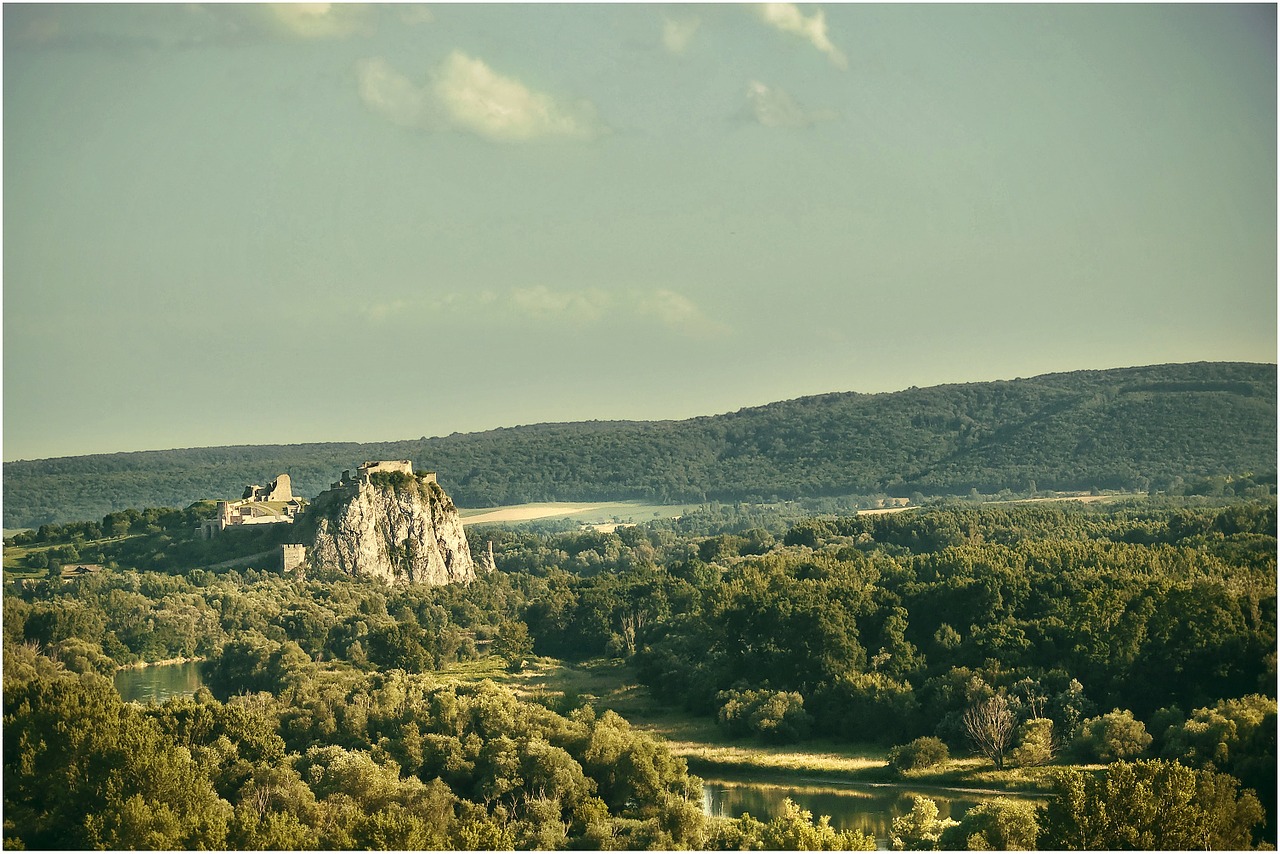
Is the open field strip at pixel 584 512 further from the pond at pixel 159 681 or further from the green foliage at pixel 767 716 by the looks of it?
the green foliage at pixel 767 716

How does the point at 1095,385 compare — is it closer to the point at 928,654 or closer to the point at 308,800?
the point at 928,654

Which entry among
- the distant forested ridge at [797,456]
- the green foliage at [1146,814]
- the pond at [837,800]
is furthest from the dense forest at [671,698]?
the distant forested ridge at [797,456]

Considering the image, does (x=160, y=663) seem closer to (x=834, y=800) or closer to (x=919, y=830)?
(x=834, y=800)

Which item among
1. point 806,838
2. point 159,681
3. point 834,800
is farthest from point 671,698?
point 806,838

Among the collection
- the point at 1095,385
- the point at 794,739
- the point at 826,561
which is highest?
the point at 1095,385

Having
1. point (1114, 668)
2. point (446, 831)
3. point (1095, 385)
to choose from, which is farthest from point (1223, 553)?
point (1095, 385)

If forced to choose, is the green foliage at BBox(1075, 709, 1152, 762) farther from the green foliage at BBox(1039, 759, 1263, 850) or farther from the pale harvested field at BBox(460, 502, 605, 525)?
the pale harvested field at BBox(460, 502, 605, 525)
